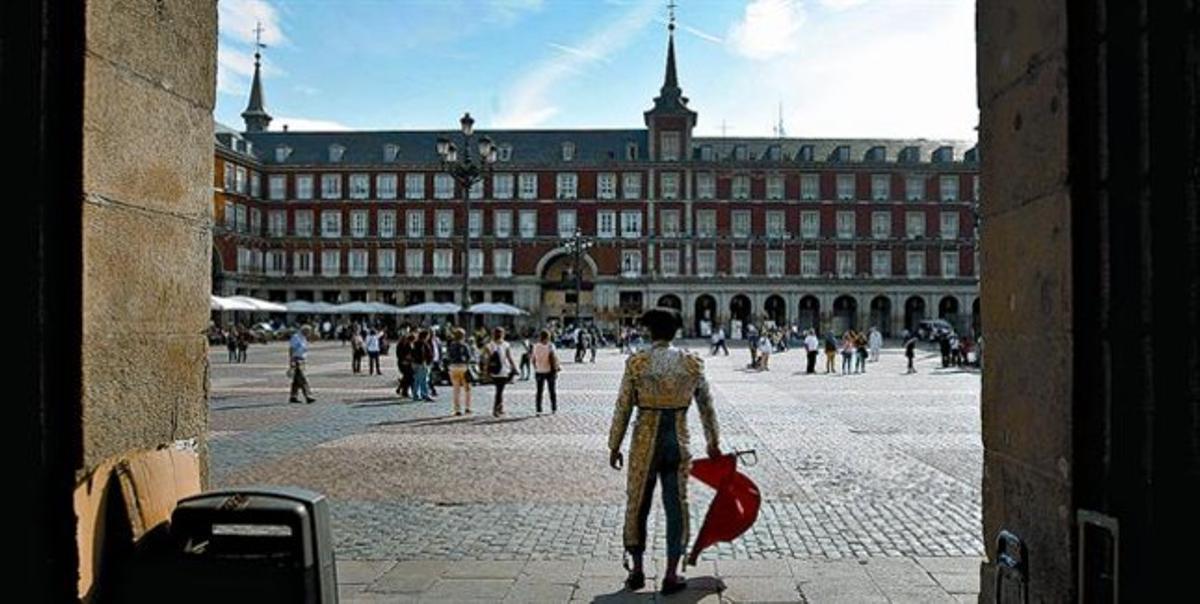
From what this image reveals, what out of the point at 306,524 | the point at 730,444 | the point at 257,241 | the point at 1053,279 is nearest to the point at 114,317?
the point at 306,524

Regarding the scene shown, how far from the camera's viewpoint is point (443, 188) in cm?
7394

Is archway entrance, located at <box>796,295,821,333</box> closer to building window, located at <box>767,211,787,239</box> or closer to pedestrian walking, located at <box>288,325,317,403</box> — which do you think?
building window, located at <box>767,211,787,239</box>

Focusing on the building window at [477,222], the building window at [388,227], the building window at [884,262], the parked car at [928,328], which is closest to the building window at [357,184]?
the building window at [388,227]

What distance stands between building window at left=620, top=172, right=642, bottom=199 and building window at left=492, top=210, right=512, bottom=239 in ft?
30.1

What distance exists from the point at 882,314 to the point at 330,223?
4442 cm

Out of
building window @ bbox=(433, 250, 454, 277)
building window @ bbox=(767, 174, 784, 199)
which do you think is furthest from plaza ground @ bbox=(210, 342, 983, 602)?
building window @ bbox=(433, 250, 454, 277)

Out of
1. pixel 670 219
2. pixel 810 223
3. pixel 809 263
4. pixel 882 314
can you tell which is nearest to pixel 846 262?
pixel 809 263

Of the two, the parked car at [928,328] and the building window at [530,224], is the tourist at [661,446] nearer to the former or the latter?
the parked car at [928,328]

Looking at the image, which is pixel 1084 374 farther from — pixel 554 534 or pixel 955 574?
pixel 554 534

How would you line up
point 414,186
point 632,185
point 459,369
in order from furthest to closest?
point 414,186 → point 632,185 → point 459,369

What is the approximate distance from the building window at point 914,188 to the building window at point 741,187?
12261mm

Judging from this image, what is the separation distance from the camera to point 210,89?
3498mm

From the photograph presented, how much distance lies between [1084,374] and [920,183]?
74.2 m

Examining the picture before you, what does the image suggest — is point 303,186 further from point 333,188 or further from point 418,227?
point 418,227
